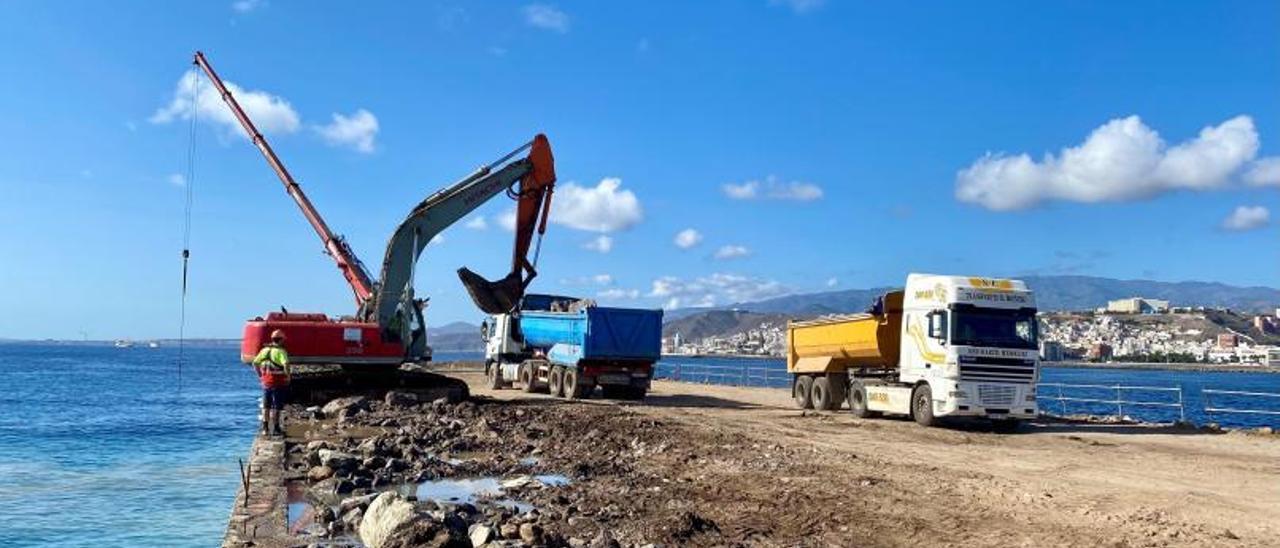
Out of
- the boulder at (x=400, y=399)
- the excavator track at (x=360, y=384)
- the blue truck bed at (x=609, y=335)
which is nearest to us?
the boulder at (x=400, y=399)

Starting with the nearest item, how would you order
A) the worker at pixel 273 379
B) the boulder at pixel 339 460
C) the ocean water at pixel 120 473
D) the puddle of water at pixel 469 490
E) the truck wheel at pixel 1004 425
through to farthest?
the puddle of water at pixel 469 490, the ocean water at pixel 120 473, the boulder at pixel 339 460, the worker at pixel 273 379, the truck wheel at pixel 1004 425

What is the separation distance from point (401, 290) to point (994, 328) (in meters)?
14.9

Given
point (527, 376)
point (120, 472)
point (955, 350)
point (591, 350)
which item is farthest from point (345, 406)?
point (955, 350)

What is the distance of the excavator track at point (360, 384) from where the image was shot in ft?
81.3

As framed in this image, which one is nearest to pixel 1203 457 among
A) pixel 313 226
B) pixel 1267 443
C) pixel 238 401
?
pixel 1267 443

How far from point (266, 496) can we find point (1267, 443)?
1804 cm

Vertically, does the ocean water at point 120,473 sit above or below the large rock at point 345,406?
below

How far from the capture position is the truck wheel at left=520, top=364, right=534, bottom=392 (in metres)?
31.3

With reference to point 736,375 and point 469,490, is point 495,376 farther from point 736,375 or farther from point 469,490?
point 469,490

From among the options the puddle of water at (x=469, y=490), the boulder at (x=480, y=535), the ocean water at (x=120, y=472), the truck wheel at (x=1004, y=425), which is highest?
the truck wheel at (x=1004, y=425)

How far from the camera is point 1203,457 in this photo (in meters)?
16.2

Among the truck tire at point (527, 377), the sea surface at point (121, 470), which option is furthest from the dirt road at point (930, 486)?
the truck tire at point (527, 377)

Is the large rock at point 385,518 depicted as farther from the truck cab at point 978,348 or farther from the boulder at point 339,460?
the truck cab at point 978,348

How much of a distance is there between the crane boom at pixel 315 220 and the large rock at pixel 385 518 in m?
17.2
